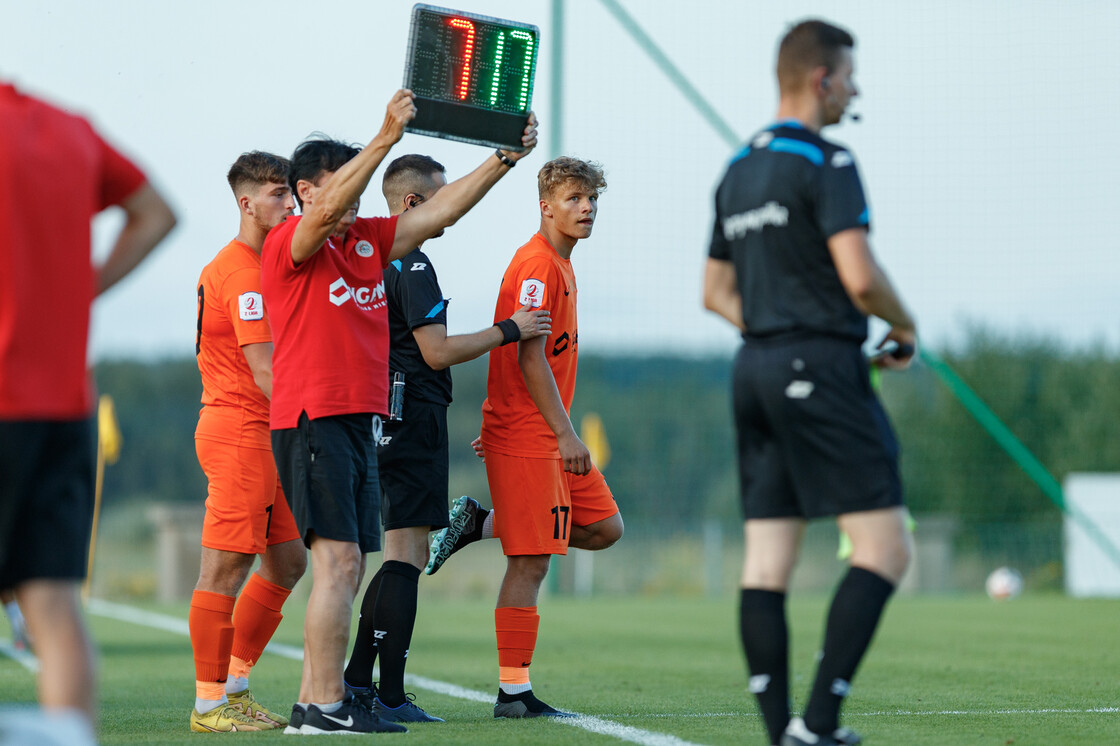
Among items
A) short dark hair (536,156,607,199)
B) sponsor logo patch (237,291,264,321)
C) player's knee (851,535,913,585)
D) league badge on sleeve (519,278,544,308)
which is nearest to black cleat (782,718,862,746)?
player's knee (851,535,913,585)

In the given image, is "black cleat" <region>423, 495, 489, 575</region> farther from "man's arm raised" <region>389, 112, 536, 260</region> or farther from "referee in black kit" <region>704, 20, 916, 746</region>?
"referee in black kit" <region>704, 20, 916, 746</region>

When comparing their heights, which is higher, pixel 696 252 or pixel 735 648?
pixel 696 252

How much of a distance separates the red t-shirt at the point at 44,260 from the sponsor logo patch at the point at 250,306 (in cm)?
213

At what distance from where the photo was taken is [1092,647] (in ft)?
29.8

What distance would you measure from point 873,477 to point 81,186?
6.67 ft

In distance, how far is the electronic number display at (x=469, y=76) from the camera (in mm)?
4578

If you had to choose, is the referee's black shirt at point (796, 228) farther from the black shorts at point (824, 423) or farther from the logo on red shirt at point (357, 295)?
the logo on red shirt at point (357, 295)

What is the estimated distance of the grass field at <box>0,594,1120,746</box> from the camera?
15.8 feet

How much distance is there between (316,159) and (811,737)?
270 cm

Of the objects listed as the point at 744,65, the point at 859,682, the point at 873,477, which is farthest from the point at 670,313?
the point at 873,477

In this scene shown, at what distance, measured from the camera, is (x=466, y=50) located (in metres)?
4.67

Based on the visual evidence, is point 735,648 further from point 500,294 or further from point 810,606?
point 810,606

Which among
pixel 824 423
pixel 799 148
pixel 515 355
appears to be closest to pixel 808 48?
pixel 799 148

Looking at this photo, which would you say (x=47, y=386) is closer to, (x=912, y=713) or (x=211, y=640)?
(x=211, y=640)
